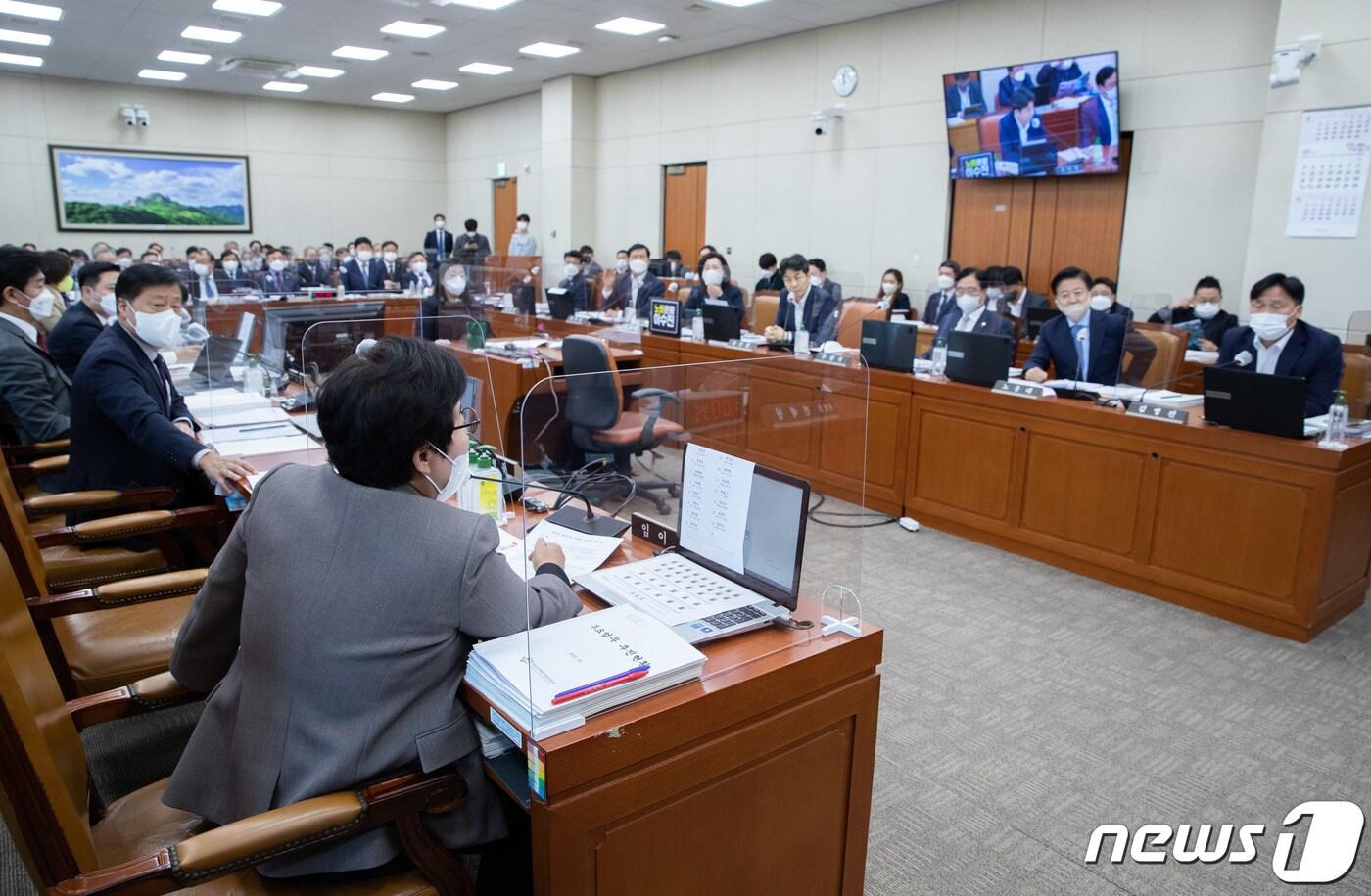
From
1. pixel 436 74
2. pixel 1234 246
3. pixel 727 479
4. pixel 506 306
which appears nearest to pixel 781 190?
pixel 506 306

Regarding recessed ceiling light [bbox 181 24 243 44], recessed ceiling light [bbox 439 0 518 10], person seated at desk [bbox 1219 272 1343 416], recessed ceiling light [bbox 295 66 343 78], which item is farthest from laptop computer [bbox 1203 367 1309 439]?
recessed ceiling light [bbox 295 66 343 78]

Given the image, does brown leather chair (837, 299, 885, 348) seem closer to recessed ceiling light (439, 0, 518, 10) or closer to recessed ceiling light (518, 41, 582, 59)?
recessed ceiling light (439, 0, 518, 10)

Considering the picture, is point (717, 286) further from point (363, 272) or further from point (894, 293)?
point (363, 272)

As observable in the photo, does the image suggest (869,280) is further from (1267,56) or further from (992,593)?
(992,593)

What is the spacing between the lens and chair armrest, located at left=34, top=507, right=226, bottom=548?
2.50 meters

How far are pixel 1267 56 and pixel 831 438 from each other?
6169mm

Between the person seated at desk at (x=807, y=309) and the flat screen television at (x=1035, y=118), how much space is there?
8.17 ft

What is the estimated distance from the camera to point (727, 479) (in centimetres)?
182

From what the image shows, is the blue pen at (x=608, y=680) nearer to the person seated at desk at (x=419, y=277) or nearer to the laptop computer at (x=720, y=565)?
the laptop computer at (x=720, y=565)

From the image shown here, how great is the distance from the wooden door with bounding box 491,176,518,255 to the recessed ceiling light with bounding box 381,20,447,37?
4621 mm

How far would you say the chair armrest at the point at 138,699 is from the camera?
1680 mm

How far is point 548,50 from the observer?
10.6 m

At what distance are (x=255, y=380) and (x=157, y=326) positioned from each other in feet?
4.11

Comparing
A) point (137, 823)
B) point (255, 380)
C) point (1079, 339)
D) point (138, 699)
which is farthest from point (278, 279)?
point (137, 823)
